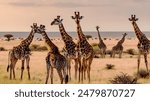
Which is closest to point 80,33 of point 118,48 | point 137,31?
point 137,31

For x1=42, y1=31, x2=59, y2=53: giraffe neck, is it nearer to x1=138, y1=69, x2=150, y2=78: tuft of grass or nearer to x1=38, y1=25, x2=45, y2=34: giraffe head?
x1=38, y1=25, x2=45, y2=34: giraffe head

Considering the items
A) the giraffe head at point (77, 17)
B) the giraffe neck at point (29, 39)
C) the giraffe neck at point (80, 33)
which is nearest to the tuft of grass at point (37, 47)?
the giraffe neck at point (29, 39)

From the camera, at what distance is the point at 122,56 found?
18.6 m

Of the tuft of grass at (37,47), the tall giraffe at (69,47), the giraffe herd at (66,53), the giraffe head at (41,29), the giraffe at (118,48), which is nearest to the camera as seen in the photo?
the giraffe head at (41,29)

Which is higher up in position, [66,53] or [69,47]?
[69,47]

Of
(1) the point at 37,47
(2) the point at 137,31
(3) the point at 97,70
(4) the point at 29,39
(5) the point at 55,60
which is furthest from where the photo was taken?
(1) the point at 37,47

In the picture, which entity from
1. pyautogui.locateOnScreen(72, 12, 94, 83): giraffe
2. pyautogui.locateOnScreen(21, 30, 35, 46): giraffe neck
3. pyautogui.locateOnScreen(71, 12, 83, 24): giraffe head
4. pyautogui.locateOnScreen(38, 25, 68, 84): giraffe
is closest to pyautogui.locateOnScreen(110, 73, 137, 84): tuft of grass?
pyautogui.locateOnScreen(72, 12, 94, 83): giraffe

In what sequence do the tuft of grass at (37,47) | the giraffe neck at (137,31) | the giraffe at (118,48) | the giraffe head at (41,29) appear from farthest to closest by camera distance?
the tuft of grass at (37,47), the giraffe at (118,48), the giraffe neck at (137,31), the giraffe head at (41,29)

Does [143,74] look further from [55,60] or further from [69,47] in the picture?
[55,60]

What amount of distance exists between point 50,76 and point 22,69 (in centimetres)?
75

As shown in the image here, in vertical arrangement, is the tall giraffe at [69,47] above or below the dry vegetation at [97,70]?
above

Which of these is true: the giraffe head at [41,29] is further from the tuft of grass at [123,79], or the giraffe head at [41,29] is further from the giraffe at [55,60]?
the tuft of grass at [123,79]

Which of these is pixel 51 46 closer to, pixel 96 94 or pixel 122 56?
pixel 96 94

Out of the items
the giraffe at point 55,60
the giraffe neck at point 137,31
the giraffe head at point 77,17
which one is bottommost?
the giraffe at point 55,60
